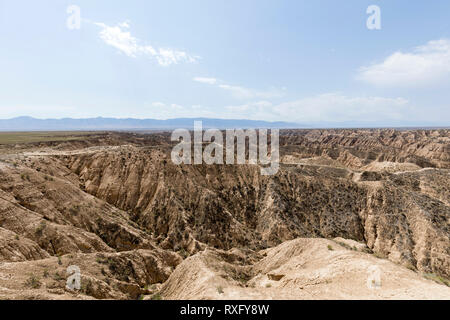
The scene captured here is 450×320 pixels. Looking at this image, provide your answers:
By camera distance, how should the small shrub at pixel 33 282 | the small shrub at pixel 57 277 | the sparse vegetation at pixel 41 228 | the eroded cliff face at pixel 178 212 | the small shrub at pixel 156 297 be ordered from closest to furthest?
the small shrub at pixel 33 282
the small shrub at pixel 57 277
the small shrub at pixel 156 297
the sparse vegetation at pixel 41 228
the eroded cliff face at pixel 178 212

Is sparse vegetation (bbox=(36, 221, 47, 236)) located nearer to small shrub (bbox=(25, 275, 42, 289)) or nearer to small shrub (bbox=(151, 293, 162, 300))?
small shrub (bbox=(25, 275, 42, 289))

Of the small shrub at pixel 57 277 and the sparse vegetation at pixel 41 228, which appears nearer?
the small shrub at pixel 57 277

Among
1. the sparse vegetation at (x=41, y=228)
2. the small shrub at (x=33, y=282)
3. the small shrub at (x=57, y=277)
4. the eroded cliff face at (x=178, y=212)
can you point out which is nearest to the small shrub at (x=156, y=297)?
the eroded cliff face at (x=178, y=212)

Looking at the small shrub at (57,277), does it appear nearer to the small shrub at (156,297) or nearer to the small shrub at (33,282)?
the small shrub at (33,282)

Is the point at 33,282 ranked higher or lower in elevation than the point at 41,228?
lower

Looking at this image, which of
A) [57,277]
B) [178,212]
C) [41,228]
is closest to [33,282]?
[57,277]

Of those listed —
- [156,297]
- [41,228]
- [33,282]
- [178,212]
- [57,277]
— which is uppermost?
[41,228]

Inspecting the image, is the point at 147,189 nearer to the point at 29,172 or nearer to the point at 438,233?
the point at 29,172

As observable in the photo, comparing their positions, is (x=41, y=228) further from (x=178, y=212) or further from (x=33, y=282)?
(x=178, y=212)

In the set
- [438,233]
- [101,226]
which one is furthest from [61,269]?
[438,233]

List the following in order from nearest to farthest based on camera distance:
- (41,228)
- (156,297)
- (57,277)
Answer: (57,277)
(156,297)
(41,228)
